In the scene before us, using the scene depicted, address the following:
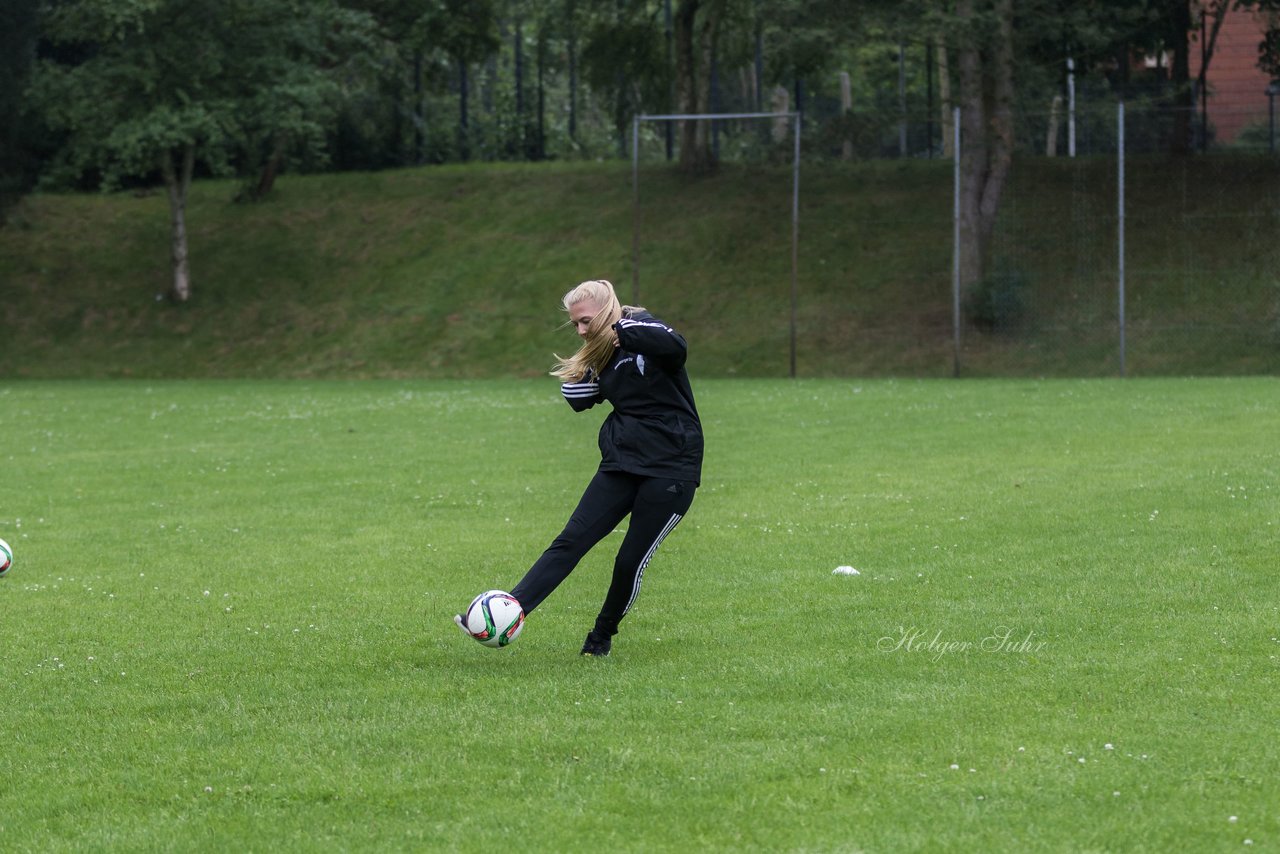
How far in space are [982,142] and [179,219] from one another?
2135 cm

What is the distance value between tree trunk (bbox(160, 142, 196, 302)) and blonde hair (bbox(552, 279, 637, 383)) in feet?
111

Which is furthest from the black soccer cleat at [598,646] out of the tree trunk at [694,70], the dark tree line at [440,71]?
the tree trunk at [694,70]

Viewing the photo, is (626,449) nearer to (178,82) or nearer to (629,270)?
(629,270)

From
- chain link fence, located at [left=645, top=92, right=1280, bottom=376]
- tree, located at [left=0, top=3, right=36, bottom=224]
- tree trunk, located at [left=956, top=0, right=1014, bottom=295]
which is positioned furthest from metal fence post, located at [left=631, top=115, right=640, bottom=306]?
tree, located at [left=0, top=3, right=36, bottom=224]

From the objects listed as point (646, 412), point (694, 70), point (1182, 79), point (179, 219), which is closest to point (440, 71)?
point (694, 70)

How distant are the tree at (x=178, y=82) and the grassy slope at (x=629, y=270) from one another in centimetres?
462

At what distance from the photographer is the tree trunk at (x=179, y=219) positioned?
39.8 m

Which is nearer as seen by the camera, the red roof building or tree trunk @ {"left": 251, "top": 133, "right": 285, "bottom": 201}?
the red roof building

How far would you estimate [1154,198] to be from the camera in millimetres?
36906

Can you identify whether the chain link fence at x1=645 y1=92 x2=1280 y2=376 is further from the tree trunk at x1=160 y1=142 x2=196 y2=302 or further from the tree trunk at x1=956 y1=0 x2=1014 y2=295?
the tree trunk at x1=160 y1=142 x2=196 y2=302

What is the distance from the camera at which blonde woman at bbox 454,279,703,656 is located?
7723 mm

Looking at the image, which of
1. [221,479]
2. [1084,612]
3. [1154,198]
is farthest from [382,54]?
[1084,612]

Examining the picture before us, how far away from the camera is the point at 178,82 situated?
37.4m

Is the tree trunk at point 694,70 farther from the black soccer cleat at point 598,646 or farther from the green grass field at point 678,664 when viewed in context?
the black soccer cleat at point 598,646
